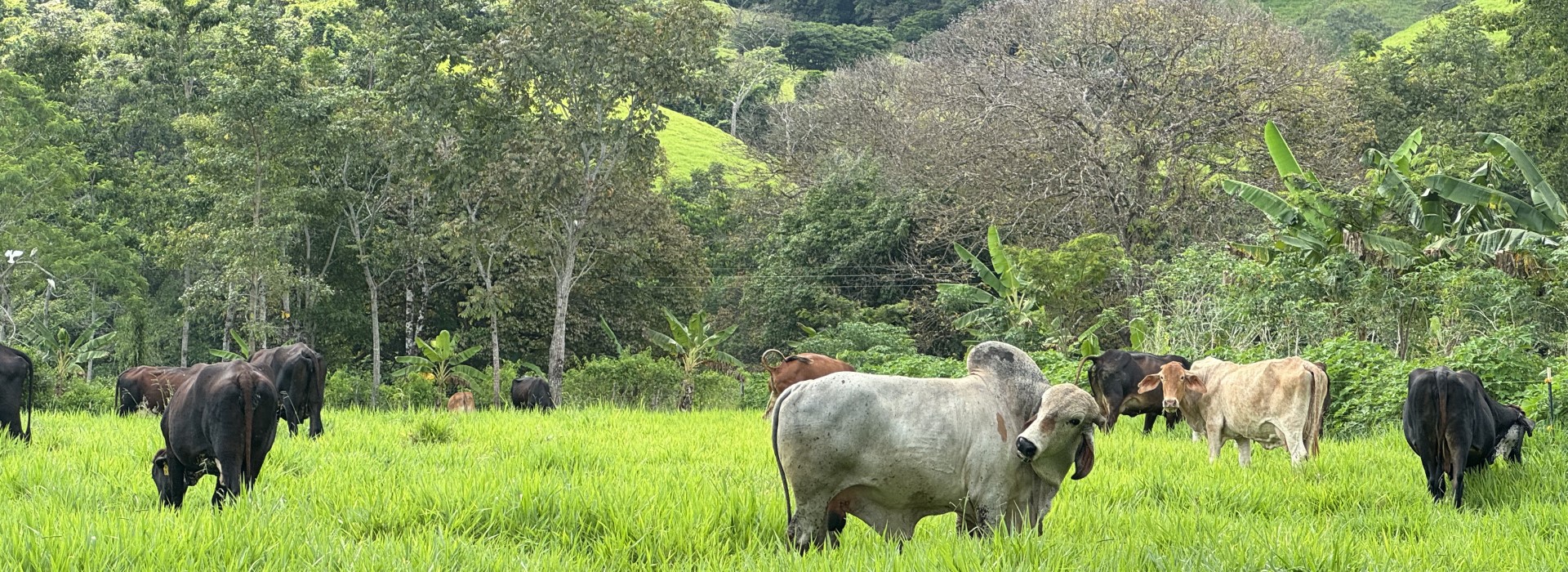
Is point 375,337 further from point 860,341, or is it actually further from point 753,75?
point 753,75

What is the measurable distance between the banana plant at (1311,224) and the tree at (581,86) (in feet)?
38.3

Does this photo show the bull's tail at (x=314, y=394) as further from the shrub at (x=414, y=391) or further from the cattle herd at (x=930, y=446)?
the shrub at (x=414, y=391)

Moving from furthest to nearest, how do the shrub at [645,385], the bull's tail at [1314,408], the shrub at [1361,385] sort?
the shrub at [645,385]
the shrub at [1361,385]
the bull's tail at [1314,408]

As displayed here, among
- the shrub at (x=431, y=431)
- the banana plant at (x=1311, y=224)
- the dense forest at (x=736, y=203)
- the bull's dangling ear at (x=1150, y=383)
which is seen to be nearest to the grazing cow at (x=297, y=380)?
the shrub at (x=431, y=431)

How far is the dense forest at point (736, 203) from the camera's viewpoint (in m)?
19.4

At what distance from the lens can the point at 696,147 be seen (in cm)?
6831

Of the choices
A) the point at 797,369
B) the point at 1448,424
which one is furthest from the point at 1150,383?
the point at 797,369

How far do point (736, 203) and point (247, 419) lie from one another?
37.7m

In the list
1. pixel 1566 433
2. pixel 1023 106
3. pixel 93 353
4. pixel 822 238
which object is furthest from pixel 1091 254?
pixel 93 353

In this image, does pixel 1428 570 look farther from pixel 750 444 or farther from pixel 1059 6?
pixel 1059 6

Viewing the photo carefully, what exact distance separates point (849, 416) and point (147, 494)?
5007 mm

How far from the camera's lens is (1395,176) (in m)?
17.8

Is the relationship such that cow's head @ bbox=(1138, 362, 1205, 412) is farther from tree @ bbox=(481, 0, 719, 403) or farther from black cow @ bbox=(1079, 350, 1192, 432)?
tree @ bbox=(481, 0, 719, 403)

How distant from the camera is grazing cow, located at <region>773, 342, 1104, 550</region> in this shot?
5.45 metres
